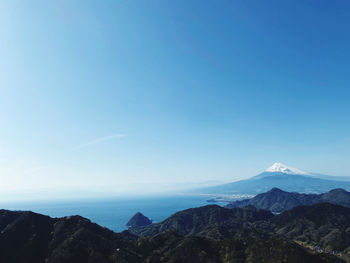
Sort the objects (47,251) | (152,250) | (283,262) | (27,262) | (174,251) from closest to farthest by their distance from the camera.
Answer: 1. (283,262)
2. (27,262)
3. (47,251)
4. (174,251)
5. (152,250)

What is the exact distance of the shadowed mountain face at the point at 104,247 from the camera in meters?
75.9

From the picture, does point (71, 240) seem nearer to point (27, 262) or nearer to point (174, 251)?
point (27, 262)

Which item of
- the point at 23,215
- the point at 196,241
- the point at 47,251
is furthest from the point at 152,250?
the point at 23,215

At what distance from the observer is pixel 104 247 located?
85188 millimetres

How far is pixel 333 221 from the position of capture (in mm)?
189625

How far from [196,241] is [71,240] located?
46923mm

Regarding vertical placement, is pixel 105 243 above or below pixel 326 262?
above

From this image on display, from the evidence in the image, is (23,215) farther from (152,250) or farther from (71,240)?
(152,250)

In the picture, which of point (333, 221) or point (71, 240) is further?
point (333, 221)

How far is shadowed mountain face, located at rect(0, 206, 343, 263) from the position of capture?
75.9 m

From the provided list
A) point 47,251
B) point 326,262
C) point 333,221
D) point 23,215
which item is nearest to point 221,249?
point 326,262

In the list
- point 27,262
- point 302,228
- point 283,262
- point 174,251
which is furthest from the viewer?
point 302,228

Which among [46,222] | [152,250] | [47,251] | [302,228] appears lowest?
[302,228]

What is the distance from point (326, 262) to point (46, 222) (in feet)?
348
